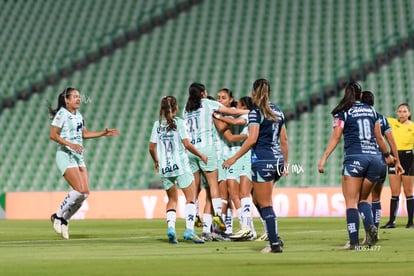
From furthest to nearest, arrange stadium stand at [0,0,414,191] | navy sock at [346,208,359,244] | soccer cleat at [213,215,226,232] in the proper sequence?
1. stadium stand at [0,0,414,191]
2. soccer cleat at [213,215,226,232]
3. navy sock at [346,208,359,244]

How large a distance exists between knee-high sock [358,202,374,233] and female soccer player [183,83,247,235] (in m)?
2.53

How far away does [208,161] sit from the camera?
1603 cm

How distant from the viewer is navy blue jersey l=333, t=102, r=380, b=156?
13.7 meters

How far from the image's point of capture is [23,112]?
116 feet

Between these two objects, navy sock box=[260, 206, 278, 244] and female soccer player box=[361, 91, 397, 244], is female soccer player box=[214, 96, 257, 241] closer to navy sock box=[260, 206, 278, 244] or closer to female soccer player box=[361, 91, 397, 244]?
female soccer player box=[361, 91, 397, 244]

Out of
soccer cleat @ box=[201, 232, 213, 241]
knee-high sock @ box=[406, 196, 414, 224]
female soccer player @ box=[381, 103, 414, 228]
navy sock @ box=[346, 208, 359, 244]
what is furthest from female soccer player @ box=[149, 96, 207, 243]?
knee-high sock @ box=[406, 196, 414, 224]

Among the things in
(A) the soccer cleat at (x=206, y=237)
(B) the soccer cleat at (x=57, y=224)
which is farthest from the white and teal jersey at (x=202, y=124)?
(B) the soccer cleat at (x=57, y=224)

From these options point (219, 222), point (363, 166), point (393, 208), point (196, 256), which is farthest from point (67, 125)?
point (393, 208)

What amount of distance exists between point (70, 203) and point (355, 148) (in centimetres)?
573

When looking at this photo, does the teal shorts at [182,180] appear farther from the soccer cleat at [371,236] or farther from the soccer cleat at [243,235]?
the soccer cleat at [371,236]

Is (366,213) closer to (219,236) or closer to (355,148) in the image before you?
(355,148)

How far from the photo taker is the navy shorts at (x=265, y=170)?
511 inches

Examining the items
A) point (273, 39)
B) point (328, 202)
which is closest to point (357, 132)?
point (328, 202)

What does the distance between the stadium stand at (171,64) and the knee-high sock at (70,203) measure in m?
12.8
